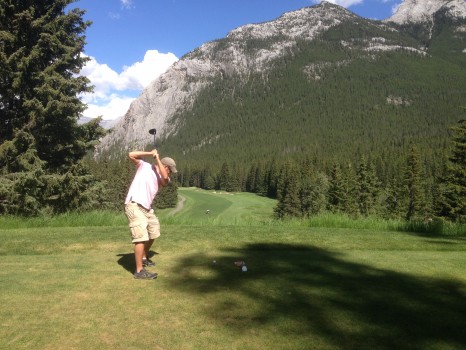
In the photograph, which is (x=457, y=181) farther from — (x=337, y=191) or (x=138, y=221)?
(x=138, y=221)

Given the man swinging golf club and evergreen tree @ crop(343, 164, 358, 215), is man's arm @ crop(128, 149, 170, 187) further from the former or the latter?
evergreen tree @ crop(343, 164, 358, 215)

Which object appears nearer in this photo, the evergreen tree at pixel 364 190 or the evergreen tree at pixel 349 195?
the evergreen tree at pixel 349 195

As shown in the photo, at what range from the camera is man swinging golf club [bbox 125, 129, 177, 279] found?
23.1 ft

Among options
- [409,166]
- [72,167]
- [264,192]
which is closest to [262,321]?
[72,167]

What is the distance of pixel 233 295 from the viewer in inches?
218

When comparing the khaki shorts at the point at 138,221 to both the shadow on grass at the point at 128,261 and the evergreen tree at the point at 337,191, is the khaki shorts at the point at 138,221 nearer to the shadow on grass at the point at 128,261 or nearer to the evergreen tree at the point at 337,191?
the shadow on grass at the point at 128,261

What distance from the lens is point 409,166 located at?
204 ft

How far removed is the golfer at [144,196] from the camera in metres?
7.03

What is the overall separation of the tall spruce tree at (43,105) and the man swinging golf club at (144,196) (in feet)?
38.3

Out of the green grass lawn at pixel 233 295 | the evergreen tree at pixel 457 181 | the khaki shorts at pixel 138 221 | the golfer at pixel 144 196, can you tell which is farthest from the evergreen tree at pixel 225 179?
the khaki shorts at pixel 138 221

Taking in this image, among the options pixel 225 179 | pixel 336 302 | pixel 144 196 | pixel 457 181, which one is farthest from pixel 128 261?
pixel 225 179

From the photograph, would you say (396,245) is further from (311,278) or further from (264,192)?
(264,192)

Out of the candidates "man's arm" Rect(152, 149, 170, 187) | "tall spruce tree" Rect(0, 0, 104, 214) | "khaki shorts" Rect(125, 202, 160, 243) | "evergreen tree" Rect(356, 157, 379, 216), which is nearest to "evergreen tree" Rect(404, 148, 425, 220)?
"evergreen tree" Rect(356, 157, 379, 216)

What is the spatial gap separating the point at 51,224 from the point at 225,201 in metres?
105
